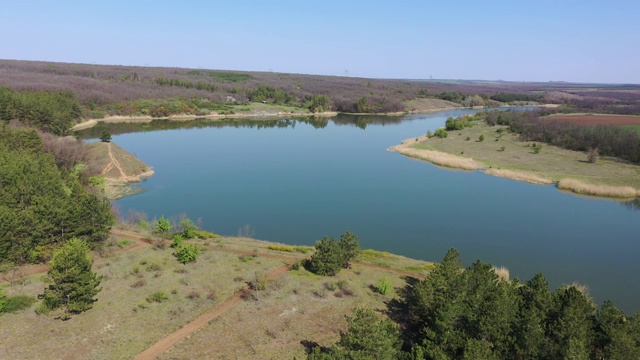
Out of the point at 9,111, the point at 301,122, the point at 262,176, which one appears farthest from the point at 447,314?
the point at 301,122

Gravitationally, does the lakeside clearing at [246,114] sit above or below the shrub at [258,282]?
above

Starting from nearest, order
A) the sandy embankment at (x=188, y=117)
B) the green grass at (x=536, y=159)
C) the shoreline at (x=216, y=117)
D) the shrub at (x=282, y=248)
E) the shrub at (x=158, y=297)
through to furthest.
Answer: the shrub at (x=158, y=297), the shrub at (x=282, y=248), the green grass at (x=536, y=159), the sandy embankment at (x=188, y=117), the shoreline at (x=216, y=117)

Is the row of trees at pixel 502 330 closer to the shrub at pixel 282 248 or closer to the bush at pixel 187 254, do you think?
the shrub at pixel 282 248

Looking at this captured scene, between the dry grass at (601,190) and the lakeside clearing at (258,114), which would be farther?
the lakeside clearing at (258,114)

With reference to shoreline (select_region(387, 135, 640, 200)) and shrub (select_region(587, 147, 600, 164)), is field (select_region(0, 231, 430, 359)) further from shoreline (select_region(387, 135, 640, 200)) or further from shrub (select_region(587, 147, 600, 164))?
shrub (select_region(587, 147, 600, 164))

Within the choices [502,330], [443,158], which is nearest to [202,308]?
[502,330]

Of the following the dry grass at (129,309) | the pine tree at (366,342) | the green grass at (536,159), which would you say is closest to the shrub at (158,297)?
the dry grass at (129,309)

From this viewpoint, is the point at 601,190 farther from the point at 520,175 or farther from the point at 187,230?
the point at 187,230
